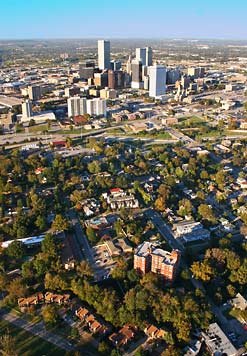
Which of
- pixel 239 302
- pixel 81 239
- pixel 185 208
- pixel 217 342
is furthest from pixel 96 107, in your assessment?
pixel 217 342

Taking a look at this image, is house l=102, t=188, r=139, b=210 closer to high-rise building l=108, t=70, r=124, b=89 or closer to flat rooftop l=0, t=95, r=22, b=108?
flat rooftop l=0, t=95, r=22, b=108

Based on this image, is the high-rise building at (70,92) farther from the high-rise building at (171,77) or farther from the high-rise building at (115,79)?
the high-rise building at (171,77)

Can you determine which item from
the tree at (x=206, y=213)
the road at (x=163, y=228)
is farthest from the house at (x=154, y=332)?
the tree at (x=206, y=213)

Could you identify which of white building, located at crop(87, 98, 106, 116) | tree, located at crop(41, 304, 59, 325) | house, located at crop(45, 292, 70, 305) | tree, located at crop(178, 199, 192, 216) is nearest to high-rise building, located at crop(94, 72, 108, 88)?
white building, located at crop(87, 98, 106, 116)

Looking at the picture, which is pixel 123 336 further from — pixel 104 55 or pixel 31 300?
pixel 104 55

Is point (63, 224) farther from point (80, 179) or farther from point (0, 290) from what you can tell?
point (80, 179)

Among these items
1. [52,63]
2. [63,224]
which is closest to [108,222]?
[63,224]
